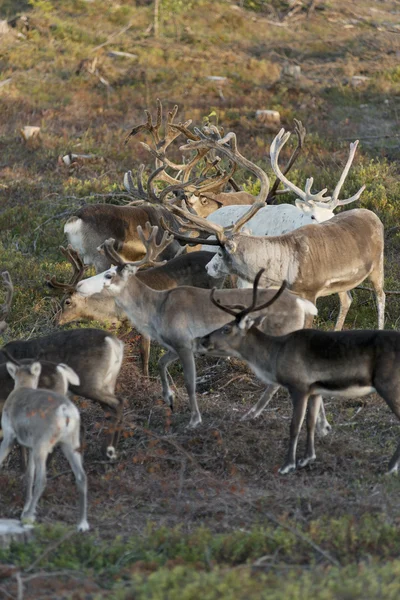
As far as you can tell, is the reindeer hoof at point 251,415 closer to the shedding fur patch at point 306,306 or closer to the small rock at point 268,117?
the shedding fur patch at point 306,306

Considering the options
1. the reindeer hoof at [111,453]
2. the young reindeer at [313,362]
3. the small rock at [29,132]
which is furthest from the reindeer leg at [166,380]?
the small rock at [29,132]

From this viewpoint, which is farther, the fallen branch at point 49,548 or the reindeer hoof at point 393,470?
the reindeer hoof at point 393,470

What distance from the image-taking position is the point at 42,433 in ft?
19.5

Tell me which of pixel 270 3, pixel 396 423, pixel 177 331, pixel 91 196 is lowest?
pixel 270 3

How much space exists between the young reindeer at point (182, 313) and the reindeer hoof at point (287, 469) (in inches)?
36.2

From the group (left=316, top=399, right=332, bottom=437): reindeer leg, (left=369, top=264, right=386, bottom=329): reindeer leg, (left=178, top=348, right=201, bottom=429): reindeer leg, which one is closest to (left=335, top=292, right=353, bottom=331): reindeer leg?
(left=369, top=264, right=386, bottom=329): reindeer leg

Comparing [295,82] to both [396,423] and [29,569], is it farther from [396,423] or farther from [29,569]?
[29,569]

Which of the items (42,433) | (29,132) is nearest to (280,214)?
(42,433)

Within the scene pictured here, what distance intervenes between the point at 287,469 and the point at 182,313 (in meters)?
1.77

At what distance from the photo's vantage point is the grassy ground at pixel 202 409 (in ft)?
17.1

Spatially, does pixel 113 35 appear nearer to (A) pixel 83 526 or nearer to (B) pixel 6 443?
(B) pixel 6 443

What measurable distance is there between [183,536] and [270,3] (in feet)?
105

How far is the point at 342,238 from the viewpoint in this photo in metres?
9.38

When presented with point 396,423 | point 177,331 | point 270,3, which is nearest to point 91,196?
point 177,331
